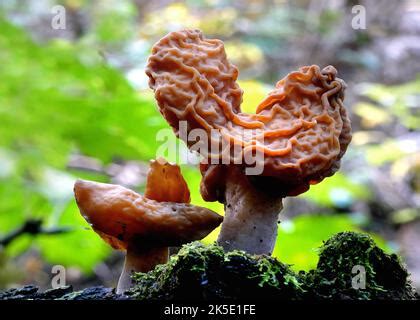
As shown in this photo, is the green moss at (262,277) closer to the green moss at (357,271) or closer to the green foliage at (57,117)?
the green moss at (357,271)

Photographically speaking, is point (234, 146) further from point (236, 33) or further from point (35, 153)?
point (236, 33)

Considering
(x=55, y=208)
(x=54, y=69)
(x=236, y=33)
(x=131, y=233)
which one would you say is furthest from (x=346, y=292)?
(x=236, y=33)

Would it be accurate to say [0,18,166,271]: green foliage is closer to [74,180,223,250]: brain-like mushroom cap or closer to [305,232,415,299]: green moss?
[74,180,223,250]: brain-like mushroom cap

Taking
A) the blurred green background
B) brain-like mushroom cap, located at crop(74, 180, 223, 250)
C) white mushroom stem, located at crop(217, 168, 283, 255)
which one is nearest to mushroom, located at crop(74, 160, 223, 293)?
brain-like mushroom cap, located at crop(74, 180, 223, 250)

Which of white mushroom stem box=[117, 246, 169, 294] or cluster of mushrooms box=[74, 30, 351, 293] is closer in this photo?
cluster of mushrooms box=[74, 30, 351, 293]

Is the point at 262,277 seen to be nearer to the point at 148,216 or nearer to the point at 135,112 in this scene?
the point at 148,216

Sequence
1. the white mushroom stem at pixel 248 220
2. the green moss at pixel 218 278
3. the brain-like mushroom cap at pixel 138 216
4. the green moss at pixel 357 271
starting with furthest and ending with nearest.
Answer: the white mushroom stem at pixel 248 220 < the brain-like mushroom cap at pixel 138 216 < the green moss at pixel 357 271 < the green moss at pixel 218 278

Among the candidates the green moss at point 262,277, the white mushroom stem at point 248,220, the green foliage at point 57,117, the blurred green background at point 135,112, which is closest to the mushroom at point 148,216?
the white mushroom stem at point 248,220
